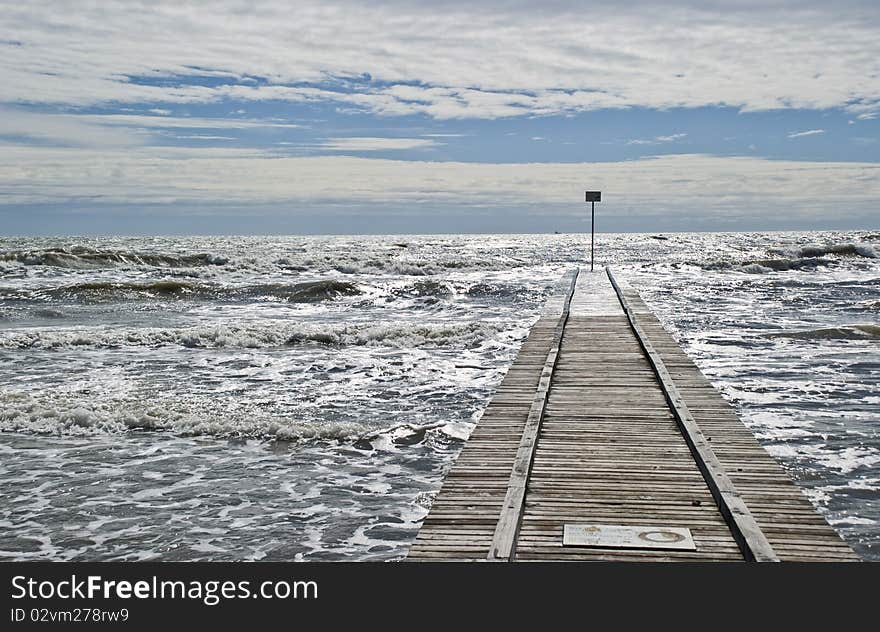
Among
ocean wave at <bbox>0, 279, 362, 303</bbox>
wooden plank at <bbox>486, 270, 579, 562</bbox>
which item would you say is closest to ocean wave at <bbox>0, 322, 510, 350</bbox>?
wooden plank at <bbox>486, 270, 579, 562</bbox>

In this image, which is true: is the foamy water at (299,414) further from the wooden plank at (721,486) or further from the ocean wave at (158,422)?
the wooden plank at (721,486)

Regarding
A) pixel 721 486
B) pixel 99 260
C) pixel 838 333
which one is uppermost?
pixel 721 486

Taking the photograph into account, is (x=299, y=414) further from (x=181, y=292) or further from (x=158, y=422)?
(x=181, y=292)

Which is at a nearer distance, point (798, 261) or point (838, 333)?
point (838, 333)

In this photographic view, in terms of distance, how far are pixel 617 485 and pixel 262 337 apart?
495 inches

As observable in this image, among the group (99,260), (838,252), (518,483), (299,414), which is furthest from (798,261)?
(518,483)

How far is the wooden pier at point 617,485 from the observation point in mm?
4949

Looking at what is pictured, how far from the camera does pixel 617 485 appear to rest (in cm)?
621

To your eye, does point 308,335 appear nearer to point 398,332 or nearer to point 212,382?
point 398,332

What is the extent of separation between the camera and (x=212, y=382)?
12711mm

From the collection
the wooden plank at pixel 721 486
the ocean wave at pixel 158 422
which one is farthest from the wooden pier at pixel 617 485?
the ocean wave at pixel 158 422

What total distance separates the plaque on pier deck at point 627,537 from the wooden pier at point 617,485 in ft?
0.04
